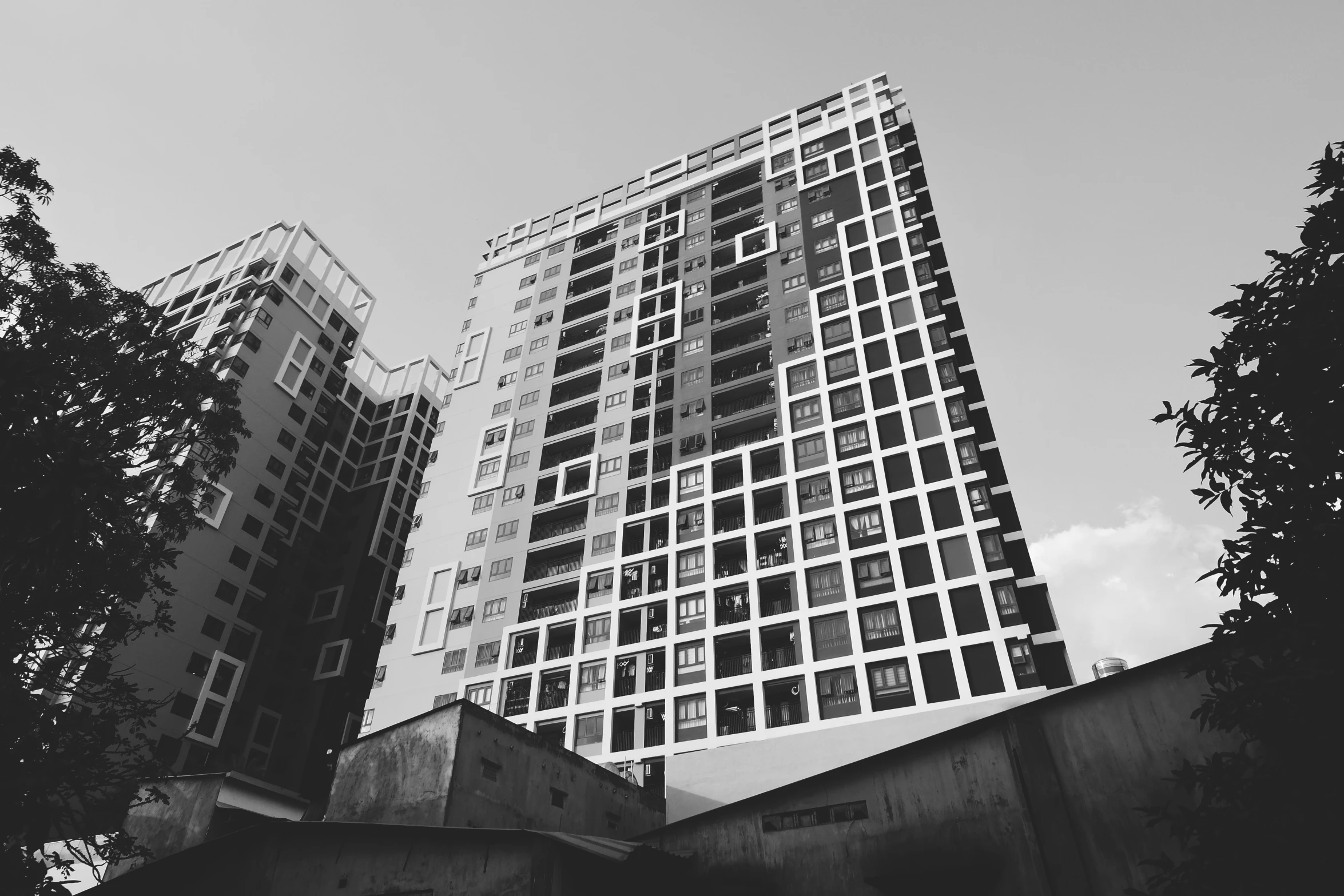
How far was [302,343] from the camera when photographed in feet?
229

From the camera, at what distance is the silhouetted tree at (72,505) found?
1131 centimetres

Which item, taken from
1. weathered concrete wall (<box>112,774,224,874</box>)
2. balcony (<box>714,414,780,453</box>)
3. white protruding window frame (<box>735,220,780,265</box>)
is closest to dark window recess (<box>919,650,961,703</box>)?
balcony (<box>714,414,780,453</box>)

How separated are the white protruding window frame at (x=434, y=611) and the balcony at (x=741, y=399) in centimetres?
1952

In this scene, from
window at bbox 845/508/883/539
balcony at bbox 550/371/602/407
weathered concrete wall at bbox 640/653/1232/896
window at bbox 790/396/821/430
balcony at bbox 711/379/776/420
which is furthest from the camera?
balcony at bbox 550/371/602/407

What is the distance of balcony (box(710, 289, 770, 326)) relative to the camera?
182 feet

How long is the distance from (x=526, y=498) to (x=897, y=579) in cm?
2503

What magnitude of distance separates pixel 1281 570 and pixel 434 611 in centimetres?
4574

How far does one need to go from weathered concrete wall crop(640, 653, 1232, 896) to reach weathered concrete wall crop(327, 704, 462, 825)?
28.6 feet

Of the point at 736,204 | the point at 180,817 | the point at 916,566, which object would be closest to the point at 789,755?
the point at 916,566

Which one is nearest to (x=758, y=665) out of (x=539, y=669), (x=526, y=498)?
(x=539, y=669)

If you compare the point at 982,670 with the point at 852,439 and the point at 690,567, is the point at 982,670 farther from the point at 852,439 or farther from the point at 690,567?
the point at 690,567

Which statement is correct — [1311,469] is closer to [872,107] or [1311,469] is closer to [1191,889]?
[1191,889]

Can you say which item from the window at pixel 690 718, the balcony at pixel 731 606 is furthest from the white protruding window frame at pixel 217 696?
the balcony at pixel 731 606

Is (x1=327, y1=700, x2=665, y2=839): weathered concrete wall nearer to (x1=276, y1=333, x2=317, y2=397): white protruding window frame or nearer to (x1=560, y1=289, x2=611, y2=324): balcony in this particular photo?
(x1=560, y1=289, x2=611, y2=324): balcony
